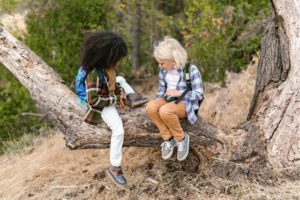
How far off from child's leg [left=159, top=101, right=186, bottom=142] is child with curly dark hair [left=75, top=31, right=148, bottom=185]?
1.59 feet

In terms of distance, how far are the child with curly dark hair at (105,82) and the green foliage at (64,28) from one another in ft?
11.8

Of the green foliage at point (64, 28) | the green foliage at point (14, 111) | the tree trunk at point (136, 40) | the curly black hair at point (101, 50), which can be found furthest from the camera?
the tree trunk at point (136, 40)

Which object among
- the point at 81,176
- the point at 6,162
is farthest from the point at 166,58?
the point at 6,162

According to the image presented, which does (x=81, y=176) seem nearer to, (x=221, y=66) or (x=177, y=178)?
(x=177, y=178)

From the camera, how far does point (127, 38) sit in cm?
988

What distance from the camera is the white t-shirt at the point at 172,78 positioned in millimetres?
4406

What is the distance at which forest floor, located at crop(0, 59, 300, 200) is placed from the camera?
Result: 462 cm

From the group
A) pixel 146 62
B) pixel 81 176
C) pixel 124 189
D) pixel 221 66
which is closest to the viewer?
pixel 124 189

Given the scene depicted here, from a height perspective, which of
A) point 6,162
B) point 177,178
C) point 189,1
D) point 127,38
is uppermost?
point 189,1

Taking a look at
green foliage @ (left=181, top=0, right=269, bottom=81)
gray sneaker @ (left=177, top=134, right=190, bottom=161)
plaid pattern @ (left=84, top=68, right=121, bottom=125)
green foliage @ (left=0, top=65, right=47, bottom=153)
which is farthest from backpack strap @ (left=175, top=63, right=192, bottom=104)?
green foliage @ (left=0, top=65, right=47, bottom=153)

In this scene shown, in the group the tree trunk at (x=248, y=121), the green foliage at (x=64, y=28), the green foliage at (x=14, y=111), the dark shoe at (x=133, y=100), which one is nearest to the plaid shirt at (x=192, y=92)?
the tree trunk at (x=248, y=121)

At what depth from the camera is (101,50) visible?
405 centimetres

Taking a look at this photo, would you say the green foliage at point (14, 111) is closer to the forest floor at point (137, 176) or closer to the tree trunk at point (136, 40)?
the forest floor at point (137, 176)

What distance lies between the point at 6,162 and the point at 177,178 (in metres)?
3.36
